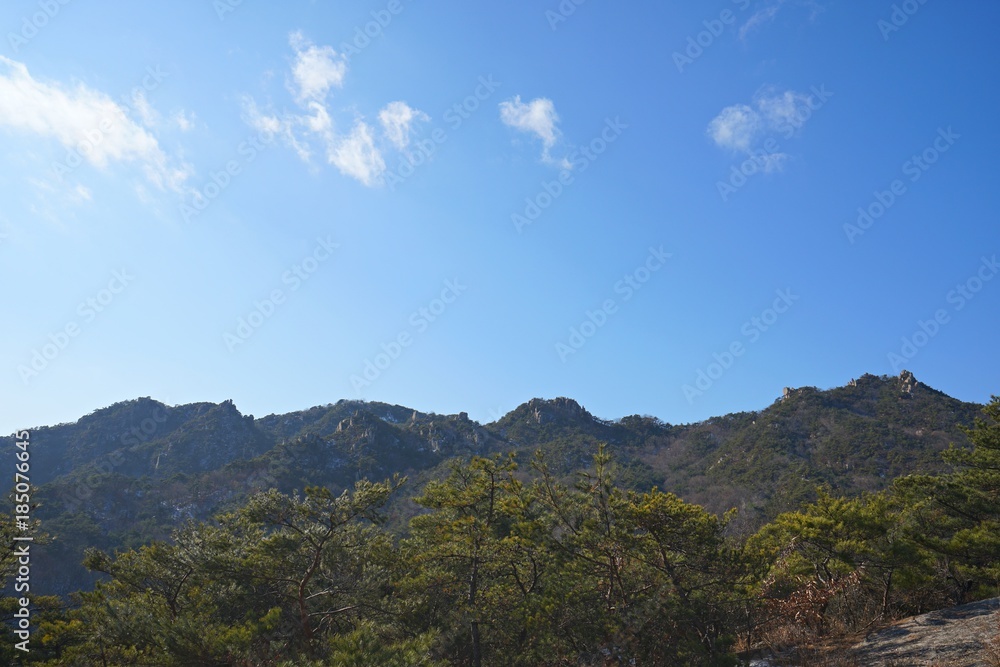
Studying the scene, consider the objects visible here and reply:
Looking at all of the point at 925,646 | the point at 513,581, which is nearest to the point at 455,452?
the point at 513,581

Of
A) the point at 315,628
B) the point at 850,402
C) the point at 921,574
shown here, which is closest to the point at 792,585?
the point at 921,574

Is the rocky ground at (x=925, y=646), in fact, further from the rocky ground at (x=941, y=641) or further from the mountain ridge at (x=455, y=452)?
the mountain ridge at (x=455, y=452)

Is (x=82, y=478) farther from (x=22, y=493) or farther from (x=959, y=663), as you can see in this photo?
(x=959, y=663)

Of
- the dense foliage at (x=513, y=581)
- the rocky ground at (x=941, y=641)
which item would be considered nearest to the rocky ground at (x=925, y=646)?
the rocky ground at (x=941, y=641)

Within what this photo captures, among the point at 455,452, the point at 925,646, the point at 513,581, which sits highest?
the point at 455,452

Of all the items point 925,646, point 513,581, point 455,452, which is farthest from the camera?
point 455,452

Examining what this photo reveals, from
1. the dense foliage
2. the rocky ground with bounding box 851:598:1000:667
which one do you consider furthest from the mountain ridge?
the rocky ground with bounding box 851:598:1000:667

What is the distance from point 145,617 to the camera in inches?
340

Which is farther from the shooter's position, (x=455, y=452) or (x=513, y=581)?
(x=455, y=452)

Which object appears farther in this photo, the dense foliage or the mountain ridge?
the mountain ridge

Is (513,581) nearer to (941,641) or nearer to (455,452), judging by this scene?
(941,641)

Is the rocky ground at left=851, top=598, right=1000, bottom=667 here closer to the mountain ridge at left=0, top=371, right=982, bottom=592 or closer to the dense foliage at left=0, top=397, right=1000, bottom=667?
the dense foliage at left=0, top=397, right=1000, bottom=667

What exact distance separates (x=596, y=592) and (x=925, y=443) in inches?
2776

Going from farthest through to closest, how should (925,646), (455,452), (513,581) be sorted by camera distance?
(455,452) < (513,581) < (925,646)
